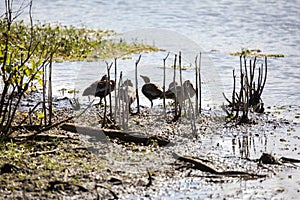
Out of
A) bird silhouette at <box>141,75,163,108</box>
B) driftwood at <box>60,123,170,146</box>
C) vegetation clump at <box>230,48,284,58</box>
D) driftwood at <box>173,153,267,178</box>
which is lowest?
driftwood at <box>173,153,267,178</box>

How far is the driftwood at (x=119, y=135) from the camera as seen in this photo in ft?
26.6

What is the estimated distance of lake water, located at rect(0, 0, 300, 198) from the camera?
1225 centimetres

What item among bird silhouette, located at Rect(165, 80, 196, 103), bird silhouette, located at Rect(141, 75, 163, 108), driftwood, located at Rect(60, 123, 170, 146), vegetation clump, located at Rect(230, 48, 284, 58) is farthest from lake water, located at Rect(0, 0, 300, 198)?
driftwood, located at Rect(60, 123, 170, 146)

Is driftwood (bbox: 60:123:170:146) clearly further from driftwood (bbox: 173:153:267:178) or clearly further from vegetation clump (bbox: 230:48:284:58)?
vegetation clump (bbox: 230:48:284:58)

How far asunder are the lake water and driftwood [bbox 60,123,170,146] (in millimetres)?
1537

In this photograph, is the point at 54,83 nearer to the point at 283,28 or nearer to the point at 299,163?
the point at 299,163

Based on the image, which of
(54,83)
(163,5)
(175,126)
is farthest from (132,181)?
(163,5)

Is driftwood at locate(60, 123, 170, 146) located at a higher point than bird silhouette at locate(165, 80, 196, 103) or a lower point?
lower

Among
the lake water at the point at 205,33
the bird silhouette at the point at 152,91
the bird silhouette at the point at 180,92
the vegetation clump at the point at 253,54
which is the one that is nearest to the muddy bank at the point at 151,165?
the lake water at the point at 205,33

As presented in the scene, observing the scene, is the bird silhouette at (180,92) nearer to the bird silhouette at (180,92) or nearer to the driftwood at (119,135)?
the bird silhouette at (180,92)

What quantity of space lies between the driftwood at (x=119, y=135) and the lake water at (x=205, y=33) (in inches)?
60.5

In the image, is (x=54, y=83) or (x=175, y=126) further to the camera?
(x=54, y=83)

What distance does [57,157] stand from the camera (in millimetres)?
7273

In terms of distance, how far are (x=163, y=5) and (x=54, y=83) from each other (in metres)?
12.7
